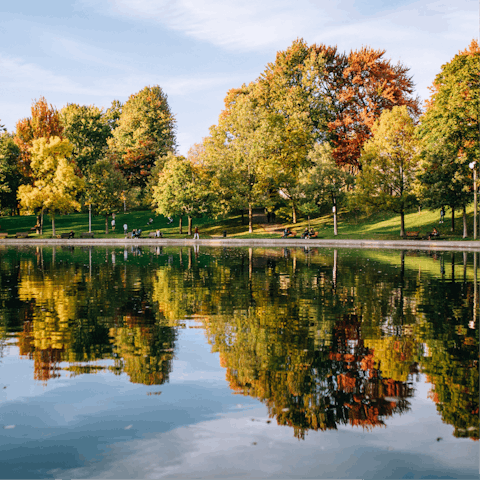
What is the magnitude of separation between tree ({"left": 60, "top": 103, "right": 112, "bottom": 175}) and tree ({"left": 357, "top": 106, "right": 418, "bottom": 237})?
1922 inches

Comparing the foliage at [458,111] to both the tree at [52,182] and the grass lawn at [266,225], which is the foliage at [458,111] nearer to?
the grass lawn at [266,225]

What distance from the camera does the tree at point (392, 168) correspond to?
5341cm

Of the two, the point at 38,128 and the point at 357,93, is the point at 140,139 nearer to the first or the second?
the point at 38,128

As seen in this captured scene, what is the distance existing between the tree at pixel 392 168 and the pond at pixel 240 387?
39421 mm

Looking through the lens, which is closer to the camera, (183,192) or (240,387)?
(240,387)

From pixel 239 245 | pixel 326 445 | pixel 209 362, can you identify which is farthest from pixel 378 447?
pixel 239 245

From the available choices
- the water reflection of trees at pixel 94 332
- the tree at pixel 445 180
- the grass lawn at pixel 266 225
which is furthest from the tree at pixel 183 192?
the water reflection of trees at pixel 94 332

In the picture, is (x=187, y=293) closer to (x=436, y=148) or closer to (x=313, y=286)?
(x=313, y=286)

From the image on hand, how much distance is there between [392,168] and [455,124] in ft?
29.8

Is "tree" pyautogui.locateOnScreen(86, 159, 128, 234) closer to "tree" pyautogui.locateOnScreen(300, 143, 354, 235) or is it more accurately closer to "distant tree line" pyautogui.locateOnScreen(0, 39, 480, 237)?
"distant tree line" pyautogui.locateOnScreen(0, 39, 480, 237)

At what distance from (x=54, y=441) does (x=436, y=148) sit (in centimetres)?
4827

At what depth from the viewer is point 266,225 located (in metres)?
71.8

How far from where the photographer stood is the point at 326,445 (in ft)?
17.6

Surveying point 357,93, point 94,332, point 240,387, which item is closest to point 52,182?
point 357,93
